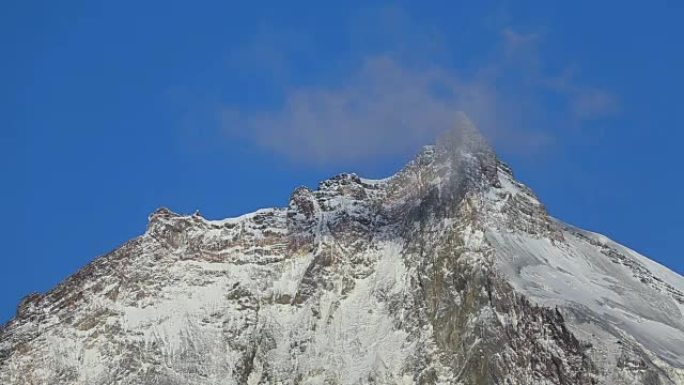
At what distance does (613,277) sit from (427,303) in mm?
26047

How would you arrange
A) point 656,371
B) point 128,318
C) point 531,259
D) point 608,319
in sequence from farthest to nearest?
point 128,318 → point 531,259 → point 608,319 → point 656,371

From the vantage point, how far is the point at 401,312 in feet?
598

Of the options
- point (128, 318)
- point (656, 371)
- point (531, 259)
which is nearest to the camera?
point (656, 371)

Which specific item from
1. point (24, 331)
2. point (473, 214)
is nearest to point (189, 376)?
point (24, 331)

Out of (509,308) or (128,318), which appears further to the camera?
(128,318)

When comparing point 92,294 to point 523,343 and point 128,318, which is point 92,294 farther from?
point 523,343

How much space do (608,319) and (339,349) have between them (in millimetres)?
36092

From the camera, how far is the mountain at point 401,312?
159625mm

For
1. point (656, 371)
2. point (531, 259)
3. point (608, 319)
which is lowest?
point (656, 371)

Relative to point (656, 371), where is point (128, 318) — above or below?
above

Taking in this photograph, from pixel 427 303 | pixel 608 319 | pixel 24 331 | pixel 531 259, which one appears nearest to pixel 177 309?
pixel 24 331

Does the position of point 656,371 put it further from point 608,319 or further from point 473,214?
point 473,214

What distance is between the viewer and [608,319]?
161000 millimetres

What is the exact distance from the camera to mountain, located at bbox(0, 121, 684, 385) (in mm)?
159625
